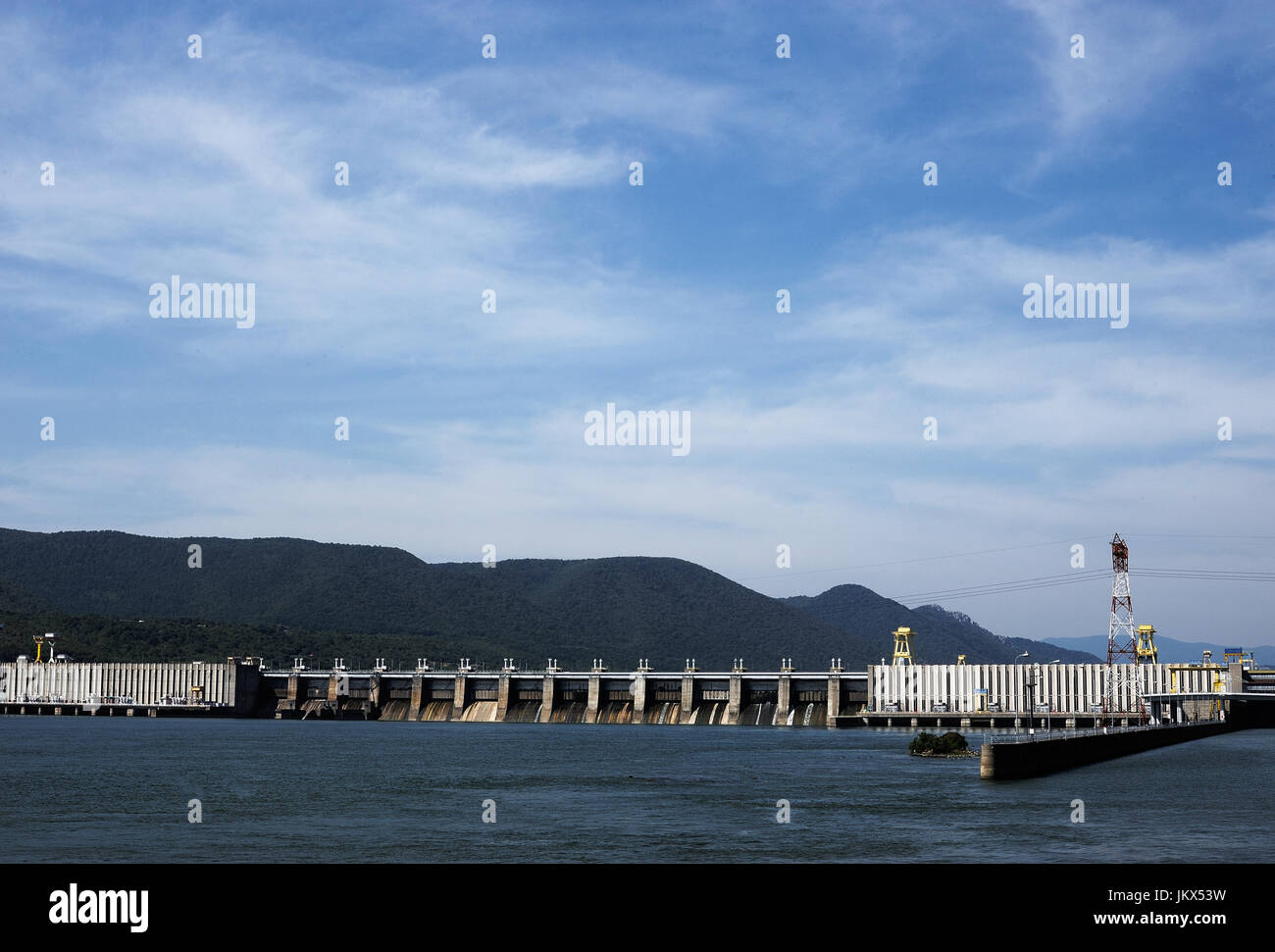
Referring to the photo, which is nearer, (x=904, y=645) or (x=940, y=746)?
(x=940, y=746)

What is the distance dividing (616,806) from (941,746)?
51.5m

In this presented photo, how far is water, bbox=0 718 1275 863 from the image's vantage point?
162 feet

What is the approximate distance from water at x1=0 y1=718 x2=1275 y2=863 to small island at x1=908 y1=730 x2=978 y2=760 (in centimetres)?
476

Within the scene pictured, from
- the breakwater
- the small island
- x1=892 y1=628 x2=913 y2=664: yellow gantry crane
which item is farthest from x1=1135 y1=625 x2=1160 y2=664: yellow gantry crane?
the small island

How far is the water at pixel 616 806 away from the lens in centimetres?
4938

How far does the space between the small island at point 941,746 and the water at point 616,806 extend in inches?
187

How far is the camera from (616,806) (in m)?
67.2

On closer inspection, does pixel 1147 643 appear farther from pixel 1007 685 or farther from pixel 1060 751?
pixel 1060 751

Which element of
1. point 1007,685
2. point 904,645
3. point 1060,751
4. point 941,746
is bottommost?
point 941,746

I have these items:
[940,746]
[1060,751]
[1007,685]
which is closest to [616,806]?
[1060,751]

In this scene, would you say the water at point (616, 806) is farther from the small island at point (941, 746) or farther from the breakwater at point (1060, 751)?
the small island at point (941, 746)
